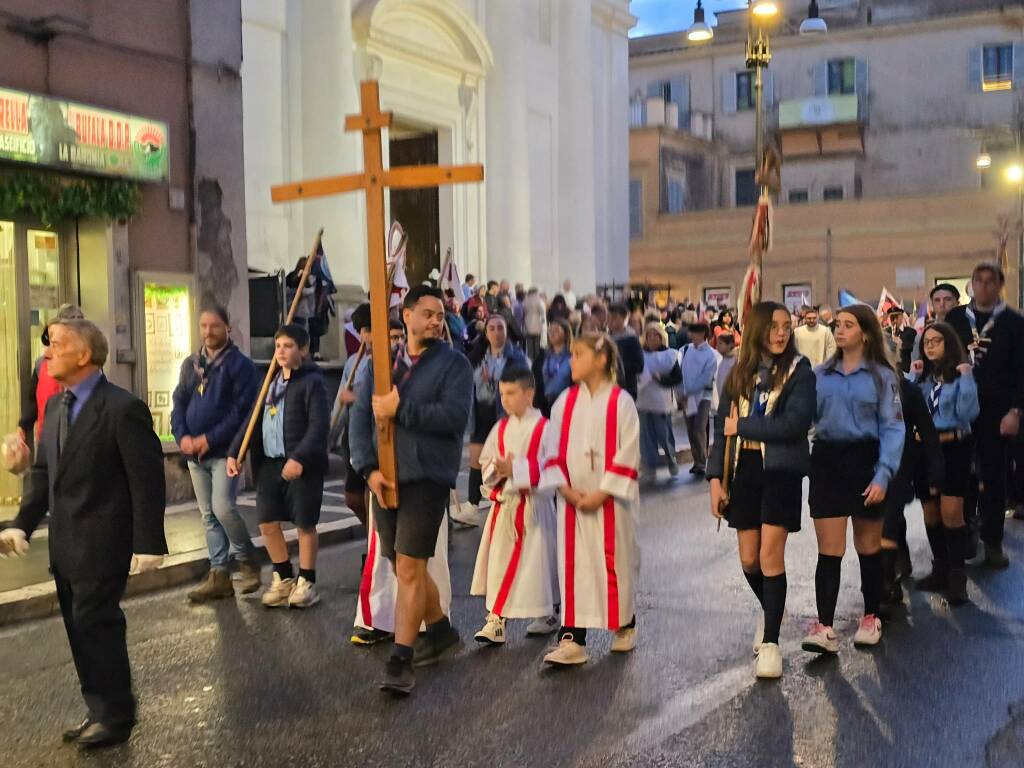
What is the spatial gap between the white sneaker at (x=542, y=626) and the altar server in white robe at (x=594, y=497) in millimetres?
528

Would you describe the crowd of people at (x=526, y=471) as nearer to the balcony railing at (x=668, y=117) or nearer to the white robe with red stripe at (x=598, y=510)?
the white robe with red stripe at (x=598, y=510)

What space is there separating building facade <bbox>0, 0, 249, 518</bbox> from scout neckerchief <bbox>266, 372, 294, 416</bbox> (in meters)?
4.42

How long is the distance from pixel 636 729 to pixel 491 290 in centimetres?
1619

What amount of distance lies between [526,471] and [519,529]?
36cm

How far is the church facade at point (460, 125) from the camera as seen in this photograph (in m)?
20.4

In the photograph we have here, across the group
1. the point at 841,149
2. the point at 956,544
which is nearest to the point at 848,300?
the point at 956,544

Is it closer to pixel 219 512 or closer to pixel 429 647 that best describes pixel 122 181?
pixel 219 512

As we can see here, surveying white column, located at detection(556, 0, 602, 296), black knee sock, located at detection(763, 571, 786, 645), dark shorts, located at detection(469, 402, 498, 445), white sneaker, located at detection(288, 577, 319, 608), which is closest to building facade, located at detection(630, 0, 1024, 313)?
white column, located at detection(556, 0, 602, 296)

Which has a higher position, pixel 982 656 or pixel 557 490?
pixel 557 490

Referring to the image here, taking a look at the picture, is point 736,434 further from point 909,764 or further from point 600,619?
Answer: point 909,764

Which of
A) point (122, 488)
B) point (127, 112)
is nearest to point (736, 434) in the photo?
point (122, 488)

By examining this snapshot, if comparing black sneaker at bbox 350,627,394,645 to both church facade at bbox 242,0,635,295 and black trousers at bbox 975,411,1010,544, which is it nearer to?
black trousers at bbox 975,411,1010,544

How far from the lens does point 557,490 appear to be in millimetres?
6676

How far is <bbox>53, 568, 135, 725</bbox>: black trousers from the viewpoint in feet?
17.1
